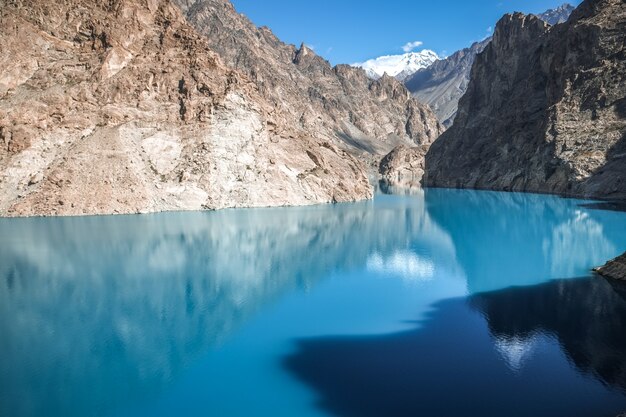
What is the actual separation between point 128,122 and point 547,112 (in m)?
65.3

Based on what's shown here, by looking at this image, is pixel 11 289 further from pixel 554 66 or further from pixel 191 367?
pixel 554 66

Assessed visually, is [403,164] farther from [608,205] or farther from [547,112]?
[608,205]

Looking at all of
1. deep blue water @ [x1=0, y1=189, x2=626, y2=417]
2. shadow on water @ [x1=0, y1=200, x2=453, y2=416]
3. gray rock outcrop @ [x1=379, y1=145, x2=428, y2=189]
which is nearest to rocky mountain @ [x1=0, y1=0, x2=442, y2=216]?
shadow on water @ [x1=0, y1=200, x2=453, y2=416]

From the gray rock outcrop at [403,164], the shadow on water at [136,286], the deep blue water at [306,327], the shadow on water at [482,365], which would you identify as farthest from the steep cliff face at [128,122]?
the gray rock outcrop at [403,164]

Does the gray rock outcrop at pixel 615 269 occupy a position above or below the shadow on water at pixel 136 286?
above

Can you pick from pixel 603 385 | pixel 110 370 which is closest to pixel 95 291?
pixel 110 370

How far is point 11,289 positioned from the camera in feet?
64.5

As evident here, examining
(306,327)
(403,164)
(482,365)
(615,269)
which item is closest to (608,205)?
(615,269)

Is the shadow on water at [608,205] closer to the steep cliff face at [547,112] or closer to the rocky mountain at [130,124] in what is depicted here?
the steep cliff face at [547,112]

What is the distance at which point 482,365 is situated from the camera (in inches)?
479

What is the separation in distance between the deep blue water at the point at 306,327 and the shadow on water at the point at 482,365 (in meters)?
0.06

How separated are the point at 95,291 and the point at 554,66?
8632 cm

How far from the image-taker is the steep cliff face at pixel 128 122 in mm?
44531

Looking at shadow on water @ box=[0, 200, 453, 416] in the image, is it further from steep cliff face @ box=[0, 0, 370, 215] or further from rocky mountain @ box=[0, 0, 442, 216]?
rocky mountain @ box=[0, 0, 442, 216]
